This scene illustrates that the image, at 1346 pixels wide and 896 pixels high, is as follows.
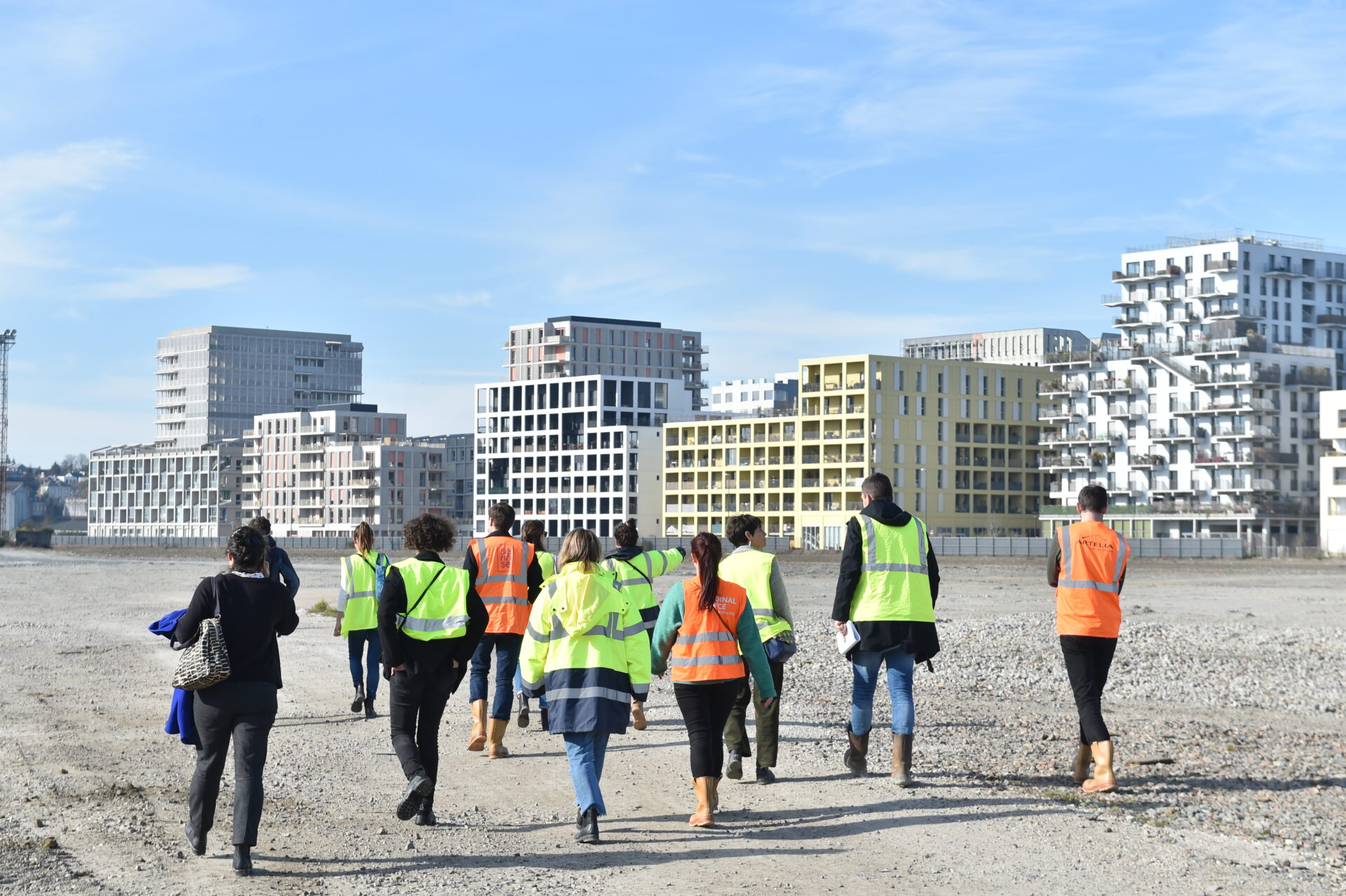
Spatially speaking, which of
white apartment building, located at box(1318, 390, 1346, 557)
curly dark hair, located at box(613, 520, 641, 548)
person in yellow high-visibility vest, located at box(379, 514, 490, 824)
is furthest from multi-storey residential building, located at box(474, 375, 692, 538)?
person in yellow high-visibility vest, located at box(379, 514, 490, 824)

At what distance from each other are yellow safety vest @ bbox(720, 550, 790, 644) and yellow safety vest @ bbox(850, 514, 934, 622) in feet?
1.96

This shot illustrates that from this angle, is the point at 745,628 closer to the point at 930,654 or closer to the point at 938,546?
the point at 930,654

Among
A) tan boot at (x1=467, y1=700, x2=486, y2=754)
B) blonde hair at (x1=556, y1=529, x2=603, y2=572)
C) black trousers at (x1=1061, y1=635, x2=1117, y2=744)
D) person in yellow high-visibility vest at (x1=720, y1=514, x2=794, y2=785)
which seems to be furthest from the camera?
tan boot at (x1=467, y1=700, x2=486, y2=754)

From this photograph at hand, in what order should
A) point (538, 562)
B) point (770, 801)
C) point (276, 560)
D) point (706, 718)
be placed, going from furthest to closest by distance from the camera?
point (276, 560)
point (538, 562)
point (770, 801)
point (706, 718)

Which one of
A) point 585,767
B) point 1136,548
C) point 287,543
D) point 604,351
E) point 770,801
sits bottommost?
point 287,543

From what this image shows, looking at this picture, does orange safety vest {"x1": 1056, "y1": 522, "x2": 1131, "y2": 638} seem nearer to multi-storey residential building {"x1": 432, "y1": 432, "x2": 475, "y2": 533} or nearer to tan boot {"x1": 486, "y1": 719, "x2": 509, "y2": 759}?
tan boot {"x1": 486, "y1": 719, "x2": 509, "y2": 759}

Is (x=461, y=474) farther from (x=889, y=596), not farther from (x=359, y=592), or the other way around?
(x=889, y=596)

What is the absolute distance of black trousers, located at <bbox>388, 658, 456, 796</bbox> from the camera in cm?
966

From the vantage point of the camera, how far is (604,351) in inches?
Answer: 6860

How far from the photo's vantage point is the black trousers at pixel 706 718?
31.2ft

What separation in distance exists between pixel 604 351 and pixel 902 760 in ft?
538

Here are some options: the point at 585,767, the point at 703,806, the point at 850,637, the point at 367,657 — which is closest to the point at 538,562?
the point at 367,657

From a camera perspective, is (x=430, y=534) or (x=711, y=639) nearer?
(x=711, y=639)

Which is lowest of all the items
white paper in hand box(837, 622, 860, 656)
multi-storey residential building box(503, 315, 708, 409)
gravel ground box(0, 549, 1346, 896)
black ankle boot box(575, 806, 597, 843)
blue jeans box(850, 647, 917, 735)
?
gravel ground box(0, 549, 1346, 896)
